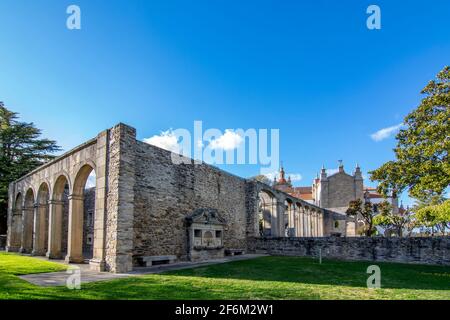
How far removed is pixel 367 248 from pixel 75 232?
1484 centimetres

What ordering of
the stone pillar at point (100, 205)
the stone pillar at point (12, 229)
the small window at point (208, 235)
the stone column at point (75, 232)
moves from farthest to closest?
the stone pillar at point (12, 229) < the small window at point (208, 235) < the stone column at point (75, 232) < the stone pillar at point (100, 205)

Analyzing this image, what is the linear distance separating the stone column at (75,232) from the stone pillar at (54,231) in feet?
9.39

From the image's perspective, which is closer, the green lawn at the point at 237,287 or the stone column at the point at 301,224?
the green lawn at the point at 237,287

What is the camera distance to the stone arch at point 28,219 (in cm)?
1966

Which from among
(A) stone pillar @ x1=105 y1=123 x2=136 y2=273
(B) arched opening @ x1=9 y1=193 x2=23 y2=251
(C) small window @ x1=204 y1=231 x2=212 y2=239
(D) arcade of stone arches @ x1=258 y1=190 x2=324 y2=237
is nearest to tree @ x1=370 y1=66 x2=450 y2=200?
(C) small window @ x1=204 y1=231 x2=212 y2=239

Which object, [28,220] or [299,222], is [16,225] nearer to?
[28,220]

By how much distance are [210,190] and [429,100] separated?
36.1ft

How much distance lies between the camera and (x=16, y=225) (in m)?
21.9

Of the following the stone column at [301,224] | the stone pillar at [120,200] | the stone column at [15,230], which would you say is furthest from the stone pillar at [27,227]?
the stone column at [301,224]

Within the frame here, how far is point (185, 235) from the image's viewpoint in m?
15.1

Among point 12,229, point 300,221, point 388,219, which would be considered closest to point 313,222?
point 300,221

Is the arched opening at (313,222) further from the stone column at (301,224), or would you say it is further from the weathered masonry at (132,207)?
the weathered masonry at (132,207)
